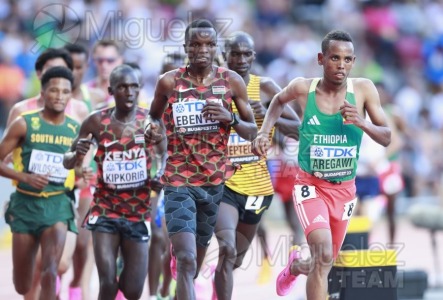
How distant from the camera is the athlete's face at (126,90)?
10.6 m

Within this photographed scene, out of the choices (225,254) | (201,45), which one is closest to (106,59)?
(225,254)

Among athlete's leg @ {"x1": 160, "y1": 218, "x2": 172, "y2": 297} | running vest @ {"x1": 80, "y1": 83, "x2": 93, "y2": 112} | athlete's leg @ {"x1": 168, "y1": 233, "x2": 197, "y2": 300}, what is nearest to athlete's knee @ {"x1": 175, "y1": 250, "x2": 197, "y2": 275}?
athlete's leg @ {"x1": 168, "y1": 233, "x2": 197, "y2": 300}

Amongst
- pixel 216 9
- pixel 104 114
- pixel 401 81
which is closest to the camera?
pixel 104 114

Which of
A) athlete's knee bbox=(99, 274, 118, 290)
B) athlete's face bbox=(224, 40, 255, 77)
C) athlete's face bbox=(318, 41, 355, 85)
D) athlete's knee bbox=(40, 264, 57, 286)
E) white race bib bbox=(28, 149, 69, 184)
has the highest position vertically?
athlete's face bbox=(224, 40, 255, 77)

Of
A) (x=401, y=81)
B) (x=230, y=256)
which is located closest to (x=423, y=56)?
(x=401, y=81)

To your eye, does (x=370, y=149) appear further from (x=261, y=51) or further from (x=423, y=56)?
(x=423, y=56)

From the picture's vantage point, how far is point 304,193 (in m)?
9.88

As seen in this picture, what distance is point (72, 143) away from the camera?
1091 cm

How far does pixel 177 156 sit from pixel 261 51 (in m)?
15.0

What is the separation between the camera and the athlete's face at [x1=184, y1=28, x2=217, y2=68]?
9.67m

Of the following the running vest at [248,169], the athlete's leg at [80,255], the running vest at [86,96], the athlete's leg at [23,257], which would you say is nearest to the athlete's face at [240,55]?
the running vest at [248,169]

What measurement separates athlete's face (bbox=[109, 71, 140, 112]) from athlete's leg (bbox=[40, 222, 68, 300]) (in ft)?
4.36

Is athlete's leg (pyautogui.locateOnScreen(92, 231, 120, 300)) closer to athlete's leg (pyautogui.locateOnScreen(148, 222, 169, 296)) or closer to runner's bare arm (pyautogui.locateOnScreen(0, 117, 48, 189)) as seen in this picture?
runner's bare arm (pyautogui.locateOnScreen(0, 117, 48, 189))

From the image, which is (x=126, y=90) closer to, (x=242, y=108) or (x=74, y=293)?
(x=242, y=108)
